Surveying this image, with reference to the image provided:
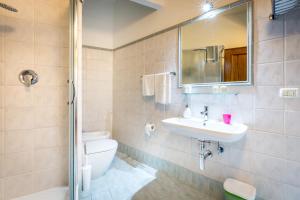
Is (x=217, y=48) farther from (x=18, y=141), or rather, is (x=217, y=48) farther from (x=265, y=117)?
(x=18, y=141)

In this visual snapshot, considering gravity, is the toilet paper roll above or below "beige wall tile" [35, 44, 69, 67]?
below

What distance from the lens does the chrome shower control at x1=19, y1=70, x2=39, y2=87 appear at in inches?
66.1

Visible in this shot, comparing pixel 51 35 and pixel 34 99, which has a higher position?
pixel 51 35

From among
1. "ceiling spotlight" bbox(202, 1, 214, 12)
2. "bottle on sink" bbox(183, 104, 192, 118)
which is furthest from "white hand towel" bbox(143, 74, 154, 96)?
"ceiling spotlight" bbox(202, 1, 214, 12)

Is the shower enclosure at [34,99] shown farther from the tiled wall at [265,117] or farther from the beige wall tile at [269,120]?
the beige wall tile at [269,120]

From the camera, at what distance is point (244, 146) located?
1.58 metres

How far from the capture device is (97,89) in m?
3.11

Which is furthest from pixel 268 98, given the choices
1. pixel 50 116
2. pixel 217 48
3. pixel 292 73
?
pixel 50 116

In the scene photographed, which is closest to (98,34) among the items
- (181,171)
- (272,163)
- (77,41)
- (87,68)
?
(87,68)

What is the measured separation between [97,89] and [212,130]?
2.27 m

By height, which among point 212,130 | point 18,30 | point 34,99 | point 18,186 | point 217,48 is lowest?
point 18,186

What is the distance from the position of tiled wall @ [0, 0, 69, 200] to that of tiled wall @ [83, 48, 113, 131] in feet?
3.61

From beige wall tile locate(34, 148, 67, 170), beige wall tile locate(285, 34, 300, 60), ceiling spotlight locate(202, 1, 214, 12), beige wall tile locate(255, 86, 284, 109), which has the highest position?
ceiling spotlight locate(202, 1, 214, 12)

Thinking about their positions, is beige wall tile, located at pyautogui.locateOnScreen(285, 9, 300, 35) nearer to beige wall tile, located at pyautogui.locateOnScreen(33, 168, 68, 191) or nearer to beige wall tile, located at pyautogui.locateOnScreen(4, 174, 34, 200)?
beige wall tile, located at pyautogui.locateOnScreen(33, 168, 68, 191)
